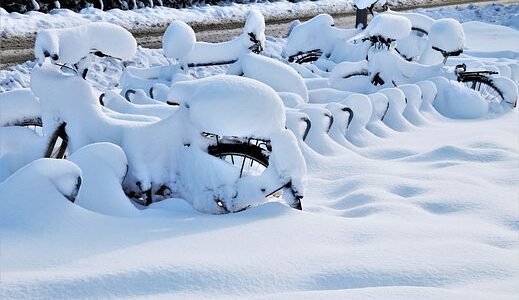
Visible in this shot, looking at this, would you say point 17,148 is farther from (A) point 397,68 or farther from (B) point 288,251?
(A) point 397,68

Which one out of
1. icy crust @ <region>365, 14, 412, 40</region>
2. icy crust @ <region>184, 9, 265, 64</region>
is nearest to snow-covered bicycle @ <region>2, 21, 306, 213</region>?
icy crust @ <region>184, 9, 265, 64</region>

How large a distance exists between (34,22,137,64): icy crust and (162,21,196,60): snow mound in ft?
7.16

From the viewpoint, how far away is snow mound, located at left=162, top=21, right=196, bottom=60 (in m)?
6.11

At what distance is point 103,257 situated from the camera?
8.24ft

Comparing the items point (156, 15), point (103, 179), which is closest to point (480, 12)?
point (156, 15)

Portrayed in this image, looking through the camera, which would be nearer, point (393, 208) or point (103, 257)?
point (103, 257)

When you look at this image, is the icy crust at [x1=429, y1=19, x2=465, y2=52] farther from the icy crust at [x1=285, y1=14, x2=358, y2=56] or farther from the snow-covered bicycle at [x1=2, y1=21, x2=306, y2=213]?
the snow-covered bicycle at [x1=2, y1=21, x2=306, y2=213]

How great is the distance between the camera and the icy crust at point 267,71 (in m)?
5.41

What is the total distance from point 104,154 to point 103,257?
1.00 meters

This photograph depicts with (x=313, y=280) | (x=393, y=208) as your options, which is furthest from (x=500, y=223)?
(x=313, y=280)

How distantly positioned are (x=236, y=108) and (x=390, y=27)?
425 cm

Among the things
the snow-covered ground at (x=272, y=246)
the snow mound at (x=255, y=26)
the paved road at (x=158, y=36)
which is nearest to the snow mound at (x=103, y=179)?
the snow-covered ground at (x=272, y=246)

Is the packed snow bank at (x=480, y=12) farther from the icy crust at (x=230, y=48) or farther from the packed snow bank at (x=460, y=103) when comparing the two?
the icy crust at (x=230, y=48)

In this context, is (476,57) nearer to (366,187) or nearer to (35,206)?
(366,187)
